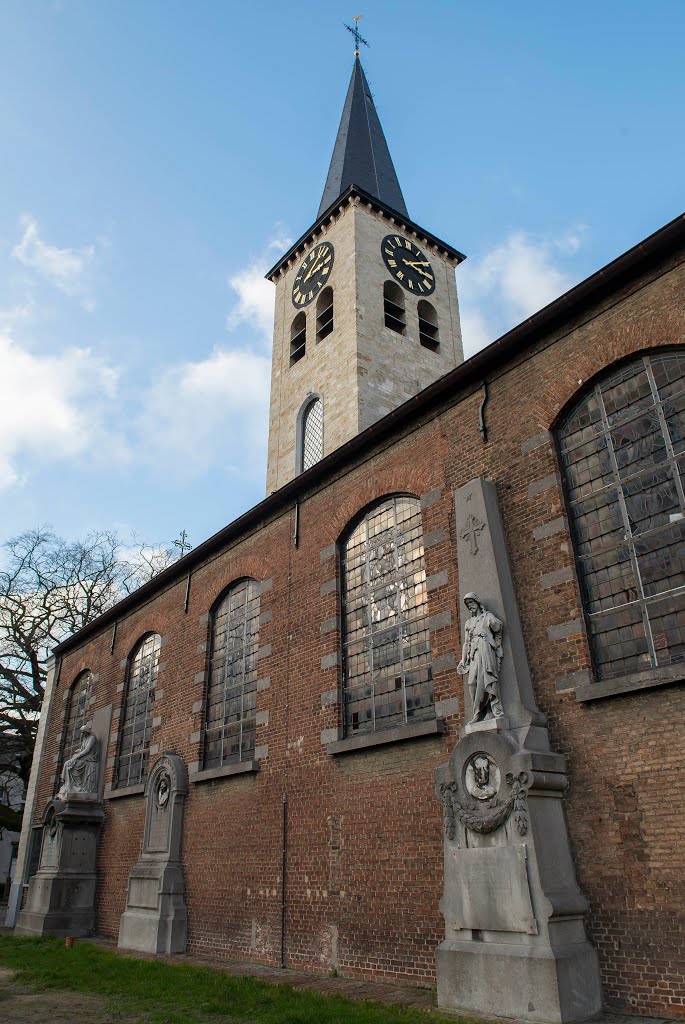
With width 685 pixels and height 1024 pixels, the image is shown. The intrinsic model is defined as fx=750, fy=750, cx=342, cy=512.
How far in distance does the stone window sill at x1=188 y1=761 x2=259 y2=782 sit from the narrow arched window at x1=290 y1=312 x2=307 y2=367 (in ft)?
48.5

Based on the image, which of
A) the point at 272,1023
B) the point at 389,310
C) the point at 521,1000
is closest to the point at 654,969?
the point at 521,1000

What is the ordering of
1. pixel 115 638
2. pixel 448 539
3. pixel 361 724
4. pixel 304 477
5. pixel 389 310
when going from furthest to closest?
pixel 389 310, pixel 115 638, pixel 304 477, pixel 361 724, pixel 448 539

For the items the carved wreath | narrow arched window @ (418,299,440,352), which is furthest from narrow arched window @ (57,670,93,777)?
the carved wreath

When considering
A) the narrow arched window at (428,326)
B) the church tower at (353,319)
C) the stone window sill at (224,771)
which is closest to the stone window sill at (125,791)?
the stone window sill at (224,771)

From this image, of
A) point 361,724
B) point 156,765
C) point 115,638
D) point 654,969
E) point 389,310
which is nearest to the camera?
point 654,969

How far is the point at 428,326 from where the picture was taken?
24.9 metres

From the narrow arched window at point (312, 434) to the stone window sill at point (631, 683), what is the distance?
14.5 m

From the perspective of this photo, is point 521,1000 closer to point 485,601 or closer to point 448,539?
point 485,601

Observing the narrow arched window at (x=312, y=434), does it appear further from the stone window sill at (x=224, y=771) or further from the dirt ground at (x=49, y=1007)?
the dirt ground at (x=49, y=1007)

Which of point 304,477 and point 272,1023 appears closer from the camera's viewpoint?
point 272,1023

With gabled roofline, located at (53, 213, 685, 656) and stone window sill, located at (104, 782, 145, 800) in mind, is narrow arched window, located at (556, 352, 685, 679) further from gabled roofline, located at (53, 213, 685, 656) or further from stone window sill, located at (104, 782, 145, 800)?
stone window sill, located at (104, 782, 145, 800)

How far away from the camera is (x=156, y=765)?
15.3m

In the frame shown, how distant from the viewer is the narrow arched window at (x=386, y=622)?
10.6 metres

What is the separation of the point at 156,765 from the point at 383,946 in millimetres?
7367
